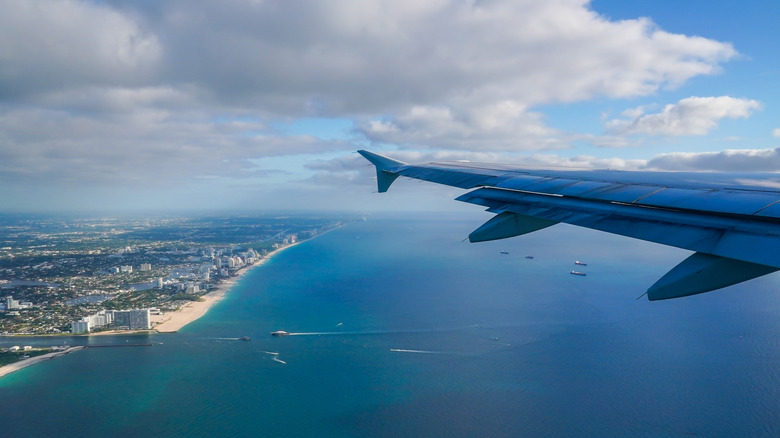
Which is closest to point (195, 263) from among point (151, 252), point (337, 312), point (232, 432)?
point (151, 252)

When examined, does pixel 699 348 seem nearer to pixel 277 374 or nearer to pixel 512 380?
pixel 512 380

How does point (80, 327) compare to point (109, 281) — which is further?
point (109, 281)

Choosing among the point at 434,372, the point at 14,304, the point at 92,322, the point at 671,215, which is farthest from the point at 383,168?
the point at 14,304

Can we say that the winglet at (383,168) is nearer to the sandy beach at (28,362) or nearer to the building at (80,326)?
the sandy beach at (28,362)

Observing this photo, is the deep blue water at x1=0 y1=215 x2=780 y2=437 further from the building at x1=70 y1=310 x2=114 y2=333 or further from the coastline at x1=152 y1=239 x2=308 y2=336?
the building at x1=70 y1=310 x2=114 y2=333

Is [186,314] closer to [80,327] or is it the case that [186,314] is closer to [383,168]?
[80,327]

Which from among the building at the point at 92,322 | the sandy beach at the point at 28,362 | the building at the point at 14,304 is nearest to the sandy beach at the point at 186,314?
the building at the point at 92,322

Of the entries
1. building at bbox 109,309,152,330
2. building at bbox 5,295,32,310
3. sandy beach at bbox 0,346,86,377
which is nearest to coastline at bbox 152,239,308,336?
building at bbox 109,309,152,330
